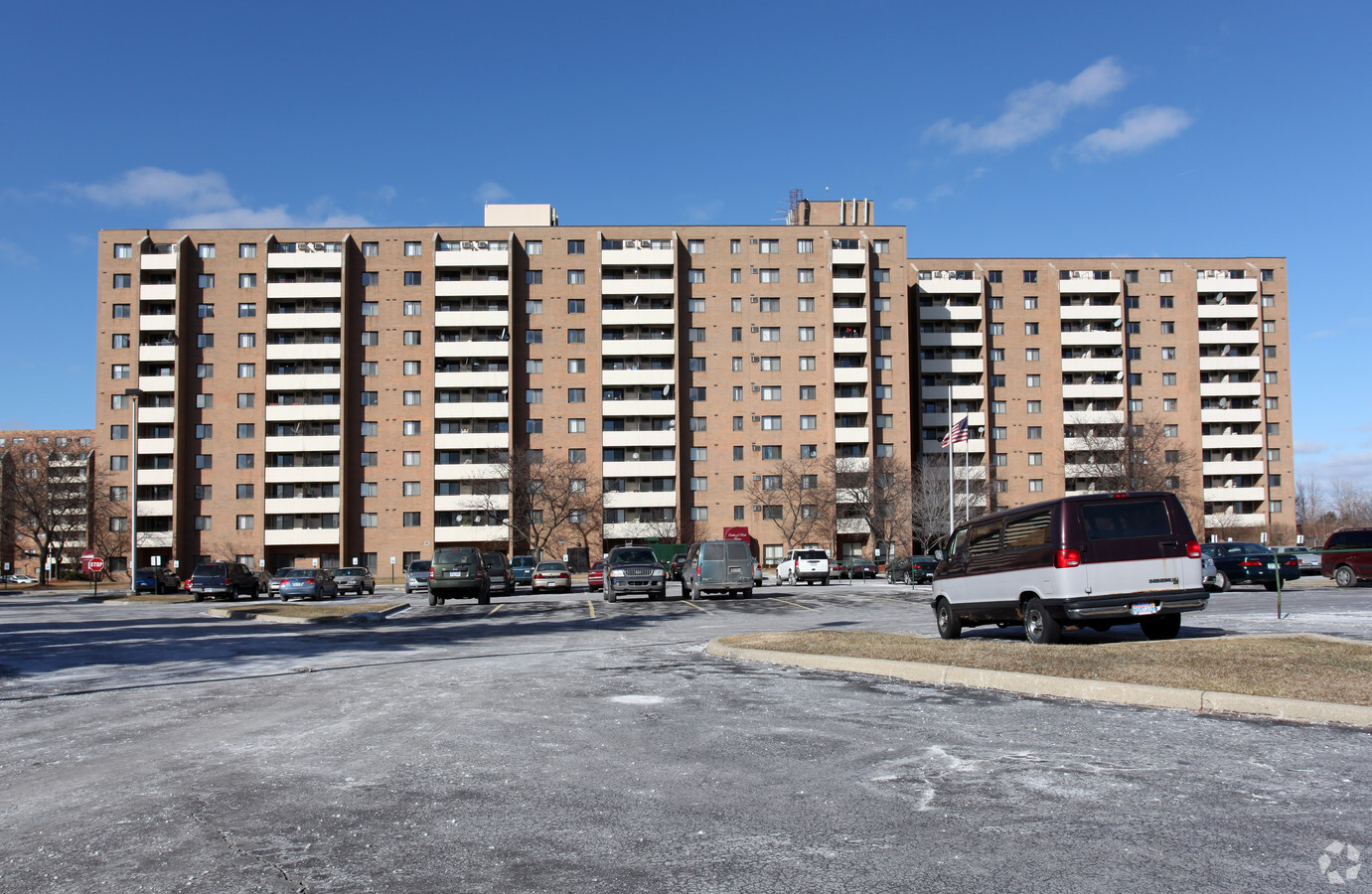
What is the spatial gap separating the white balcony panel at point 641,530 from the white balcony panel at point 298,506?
22.3 meters

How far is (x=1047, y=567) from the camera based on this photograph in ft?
43.9

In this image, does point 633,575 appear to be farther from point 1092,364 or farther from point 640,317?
point 1092,364

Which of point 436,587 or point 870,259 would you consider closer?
point 436,587

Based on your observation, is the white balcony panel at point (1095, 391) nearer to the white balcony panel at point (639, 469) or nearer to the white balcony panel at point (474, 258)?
the white balcony panel at point (639, 469)

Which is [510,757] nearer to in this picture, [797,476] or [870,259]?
[797,476]

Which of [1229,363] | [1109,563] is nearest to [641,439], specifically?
[1229,363]

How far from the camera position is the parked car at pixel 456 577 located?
32.7 m

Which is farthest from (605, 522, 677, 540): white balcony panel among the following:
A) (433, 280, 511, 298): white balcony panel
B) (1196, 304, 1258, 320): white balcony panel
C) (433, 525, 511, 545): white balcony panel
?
(1196, 304, 1258, 320): white balcony panel

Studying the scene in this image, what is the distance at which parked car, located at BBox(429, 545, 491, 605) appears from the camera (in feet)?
107

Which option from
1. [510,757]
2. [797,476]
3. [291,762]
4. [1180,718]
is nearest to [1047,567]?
[1180,718]

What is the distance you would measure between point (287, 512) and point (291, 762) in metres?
77.0

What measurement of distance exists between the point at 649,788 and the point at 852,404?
Answer: 76503mm

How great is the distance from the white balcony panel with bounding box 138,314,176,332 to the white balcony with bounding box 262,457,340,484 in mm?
14196

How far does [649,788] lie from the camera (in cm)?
631
